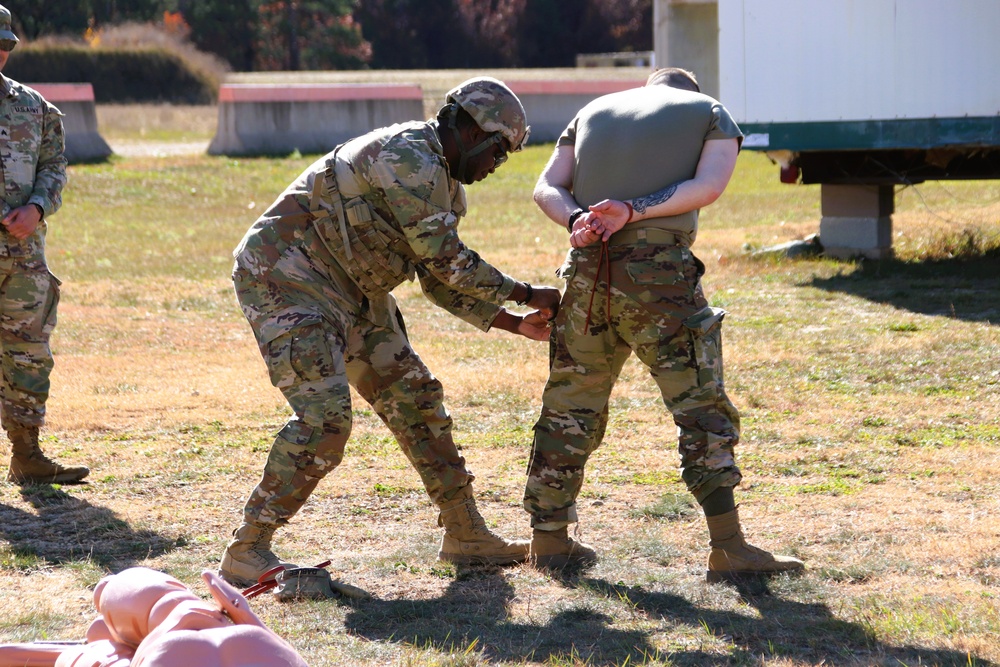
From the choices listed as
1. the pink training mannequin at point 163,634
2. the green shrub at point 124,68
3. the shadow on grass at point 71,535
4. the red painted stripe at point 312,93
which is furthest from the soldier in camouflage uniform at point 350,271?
the green shrub at point 124,68

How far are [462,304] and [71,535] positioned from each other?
2019 mm

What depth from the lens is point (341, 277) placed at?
14.4 feet

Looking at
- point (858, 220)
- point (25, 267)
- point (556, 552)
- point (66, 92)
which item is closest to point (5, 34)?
point (25, 267)

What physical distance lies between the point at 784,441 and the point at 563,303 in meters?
2.28

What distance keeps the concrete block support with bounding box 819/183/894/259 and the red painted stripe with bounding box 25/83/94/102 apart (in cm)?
1466

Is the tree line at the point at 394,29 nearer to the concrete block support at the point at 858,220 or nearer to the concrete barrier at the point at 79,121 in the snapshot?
the concrete barrier at the point at 79,121

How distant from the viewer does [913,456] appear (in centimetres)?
586

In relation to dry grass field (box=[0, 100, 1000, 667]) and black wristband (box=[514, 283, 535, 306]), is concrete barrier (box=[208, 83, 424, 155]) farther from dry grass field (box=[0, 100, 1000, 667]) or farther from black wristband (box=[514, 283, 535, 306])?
black wristband (box=[514, 283, 535, 306])

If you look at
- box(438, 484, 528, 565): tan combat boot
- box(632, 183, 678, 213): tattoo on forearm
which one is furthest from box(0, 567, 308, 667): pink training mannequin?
box(632, 183, 678, 213): tattoo on forearm

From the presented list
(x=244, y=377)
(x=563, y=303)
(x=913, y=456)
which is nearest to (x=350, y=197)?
(x=563, y=303)

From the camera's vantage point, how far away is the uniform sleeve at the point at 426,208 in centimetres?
415

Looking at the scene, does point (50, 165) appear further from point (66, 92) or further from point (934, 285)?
point (66, 92)

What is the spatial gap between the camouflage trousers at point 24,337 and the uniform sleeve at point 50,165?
312mm

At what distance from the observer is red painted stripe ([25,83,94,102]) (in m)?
21.2
